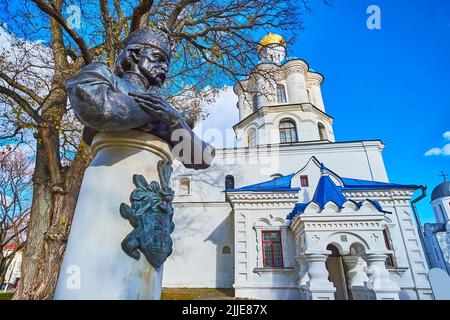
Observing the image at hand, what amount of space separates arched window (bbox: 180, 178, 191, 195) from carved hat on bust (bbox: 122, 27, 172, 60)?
50.5ft

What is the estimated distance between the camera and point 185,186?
17.3 metres

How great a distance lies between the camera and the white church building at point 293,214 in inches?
360

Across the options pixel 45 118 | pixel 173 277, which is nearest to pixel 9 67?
pixel 45 118

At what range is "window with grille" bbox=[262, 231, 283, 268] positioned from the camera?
455 inches

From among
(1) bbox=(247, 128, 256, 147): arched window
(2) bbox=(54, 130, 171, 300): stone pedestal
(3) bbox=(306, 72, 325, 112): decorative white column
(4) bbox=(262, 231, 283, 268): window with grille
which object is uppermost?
(3) bbox=(306, 72, 325, 112): decorative white column

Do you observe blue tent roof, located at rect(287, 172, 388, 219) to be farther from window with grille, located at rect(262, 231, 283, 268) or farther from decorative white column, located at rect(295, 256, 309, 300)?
decorative white column, located at rect(295, 256, 309, 300)

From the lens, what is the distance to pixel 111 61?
212 inches

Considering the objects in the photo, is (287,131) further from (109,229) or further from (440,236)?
(440,236)

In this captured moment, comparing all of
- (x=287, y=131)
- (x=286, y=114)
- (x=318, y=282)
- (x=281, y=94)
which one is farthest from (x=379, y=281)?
(x=281, y=94)

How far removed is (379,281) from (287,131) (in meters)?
12.7

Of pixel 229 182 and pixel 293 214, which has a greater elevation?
pixel 229 182

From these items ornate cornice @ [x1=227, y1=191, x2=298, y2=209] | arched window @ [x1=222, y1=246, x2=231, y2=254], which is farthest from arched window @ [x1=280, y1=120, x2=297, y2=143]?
arched window @ [x1=222, y1=246, x2=231, y2=254]

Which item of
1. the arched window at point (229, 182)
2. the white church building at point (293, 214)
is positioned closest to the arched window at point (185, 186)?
the white church building at point (293, 214)

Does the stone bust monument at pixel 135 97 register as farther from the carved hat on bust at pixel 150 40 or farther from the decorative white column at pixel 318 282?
the decorative white column at pixel 318 282
